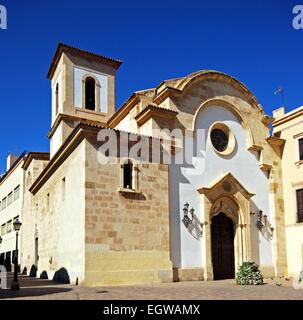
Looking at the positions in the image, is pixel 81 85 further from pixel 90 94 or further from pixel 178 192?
pixel 178 192

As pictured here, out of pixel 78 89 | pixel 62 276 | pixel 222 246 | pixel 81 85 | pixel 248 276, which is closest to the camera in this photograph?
pixel 248 276

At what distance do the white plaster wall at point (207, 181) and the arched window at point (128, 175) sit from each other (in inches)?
80.5

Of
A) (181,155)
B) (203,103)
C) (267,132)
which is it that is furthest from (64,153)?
(267,132)

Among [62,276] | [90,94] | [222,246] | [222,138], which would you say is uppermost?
[90,94]

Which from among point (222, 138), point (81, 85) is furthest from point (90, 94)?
point (222, 138)

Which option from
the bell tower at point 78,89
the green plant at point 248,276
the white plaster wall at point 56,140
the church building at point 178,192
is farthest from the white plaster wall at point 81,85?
the green plant at point 248,276

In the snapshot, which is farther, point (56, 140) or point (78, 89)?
point (56, 140)

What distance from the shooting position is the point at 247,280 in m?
17.0

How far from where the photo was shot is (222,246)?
20.8 m

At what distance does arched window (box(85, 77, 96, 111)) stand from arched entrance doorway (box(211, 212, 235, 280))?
13.0m

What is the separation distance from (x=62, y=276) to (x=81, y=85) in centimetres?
1445

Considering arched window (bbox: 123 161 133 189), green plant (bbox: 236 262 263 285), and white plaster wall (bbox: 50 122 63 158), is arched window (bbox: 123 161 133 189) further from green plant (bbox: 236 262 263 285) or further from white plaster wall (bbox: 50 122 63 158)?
white plaster wall (bbox: 50 122 63 158)

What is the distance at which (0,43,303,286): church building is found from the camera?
16969 millimetres
